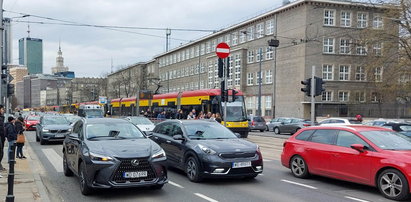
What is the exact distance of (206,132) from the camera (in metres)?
10.2

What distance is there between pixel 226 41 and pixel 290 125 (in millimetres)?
33930

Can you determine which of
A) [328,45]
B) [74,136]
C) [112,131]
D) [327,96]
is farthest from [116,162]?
[328,45]

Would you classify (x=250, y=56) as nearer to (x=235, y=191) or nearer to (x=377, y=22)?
(x=377, y=22)

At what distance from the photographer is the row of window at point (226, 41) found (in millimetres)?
52013

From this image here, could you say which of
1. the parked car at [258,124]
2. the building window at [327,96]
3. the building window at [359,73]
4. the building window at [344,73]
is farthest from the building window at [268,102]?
the parked car at [258,124]

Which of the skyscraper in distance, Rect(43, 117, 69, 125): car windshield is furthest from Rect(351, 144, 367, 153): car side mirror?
the skyscraper in distance

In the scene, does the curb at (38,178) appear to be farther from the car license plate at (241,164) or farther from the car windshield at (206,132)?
the car license plate at (241,164)

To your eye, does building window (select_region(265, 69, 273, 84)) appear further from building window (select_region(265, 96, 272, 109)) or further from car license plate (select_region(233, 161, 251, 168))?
car license plate (select_region(233, 161, 251, 168))

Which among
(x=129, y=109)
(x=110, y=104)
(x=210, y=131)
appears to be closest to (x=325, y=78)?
(x=129, y=109)

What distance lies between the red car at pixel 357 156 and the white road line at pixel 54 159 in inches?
267

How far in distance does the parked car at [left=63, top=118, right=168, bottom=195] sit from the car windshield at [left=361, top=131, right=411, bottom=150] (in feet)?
14.5

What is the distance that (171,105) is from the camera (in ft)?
100

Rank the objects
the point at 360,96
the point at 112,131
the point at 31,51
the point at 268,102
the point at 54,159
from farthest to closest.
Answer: the point at 31,51 → the point at 268,102 → the point at 360,96 → the point at 54,159 → the point at 112,131

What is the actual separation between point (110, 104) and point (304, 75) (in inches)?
963
